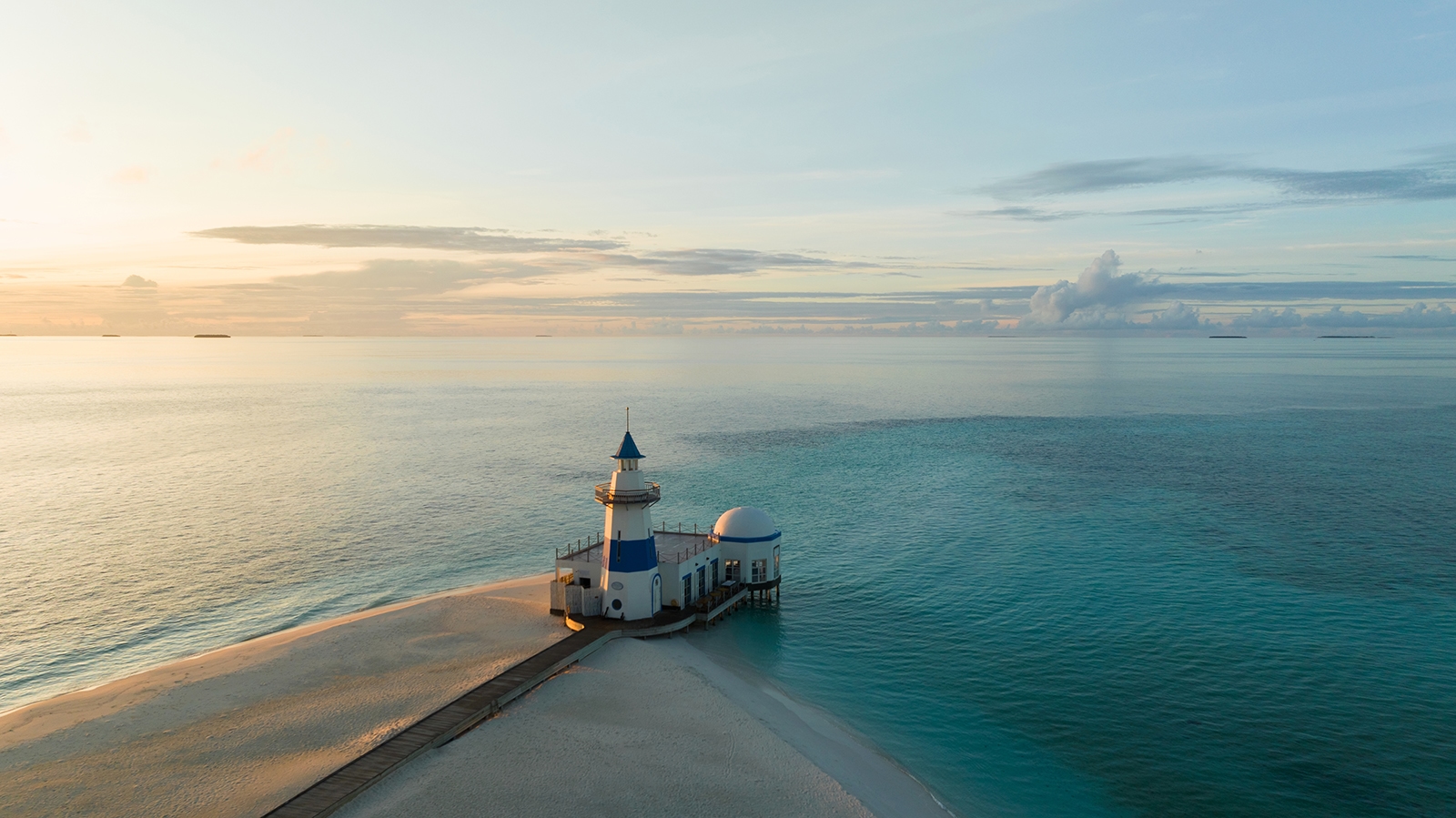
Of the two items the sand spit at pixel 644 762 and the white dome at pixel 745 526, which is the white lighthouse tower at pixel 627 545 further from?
the white dome at pixel 745 526

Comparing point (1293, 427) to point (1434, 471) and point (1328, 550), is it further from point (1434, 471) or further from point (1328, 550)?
point (1328, 550)

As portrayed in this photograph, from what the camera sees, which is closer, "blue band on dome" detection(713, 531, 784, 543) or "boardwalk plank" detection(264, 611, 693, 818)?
"boardwalk plank" detection(264, 611, 693, 818)

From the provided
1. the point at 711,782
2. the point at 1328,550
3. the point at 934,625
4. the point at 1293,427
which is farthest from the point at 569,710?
the point at 1293,427

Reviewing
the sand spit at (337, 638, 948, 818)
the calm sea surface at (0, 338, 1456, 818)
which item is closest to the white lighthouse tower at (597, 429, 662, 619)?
the calm sea surface at (0, 338, 1456, 818)

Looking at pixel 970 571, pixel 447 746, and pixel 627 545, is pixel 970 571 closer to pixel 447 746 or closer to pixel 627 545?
pixel 627 545

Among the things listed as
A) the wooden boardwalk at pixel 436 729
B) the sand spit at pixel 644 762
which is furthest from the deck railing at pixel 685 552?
the sand spit at pixel 644 762

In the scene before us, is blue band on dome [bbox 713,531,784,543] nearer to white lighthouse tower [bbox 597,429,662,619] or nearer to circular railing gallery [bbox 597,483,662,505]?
white lighthouse tower [bbox 597,429,662,619]

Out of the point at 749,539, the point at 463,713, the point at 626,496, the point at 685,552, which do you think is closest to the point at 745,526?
the point at 749,539
